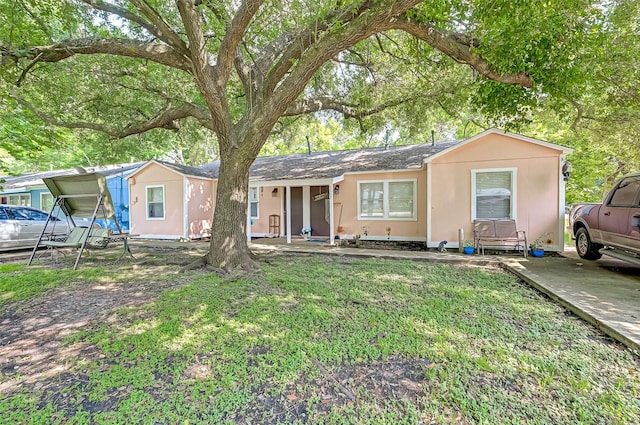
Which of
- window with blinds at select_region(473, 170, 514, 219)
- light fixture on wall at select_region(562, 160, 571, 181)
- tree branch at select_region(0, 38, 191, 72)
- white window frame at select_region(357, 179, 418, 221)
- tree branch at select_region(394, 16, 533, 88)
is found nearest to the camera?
tree branch at select_region(394, 16, 533, 88)

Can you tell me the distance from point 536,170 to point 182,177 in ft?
39.4

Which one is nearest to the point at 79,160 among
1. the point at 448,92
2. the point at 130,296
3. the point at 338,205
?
the point at 338,205

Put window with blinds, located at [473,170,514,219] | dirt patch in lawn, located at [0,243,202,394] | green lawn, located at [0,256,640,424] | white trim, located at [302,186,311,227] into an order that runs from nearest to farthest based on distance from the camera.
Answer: green lawn, located at [0,256,640,424] → dirt patch in lawn, located at [0,243,202,394] → window with blinds, located at [473,170,514,219] → white trim, located at [302,186,311,227]

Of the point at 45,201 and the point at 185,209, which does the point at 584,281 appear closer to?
the point at 185,209

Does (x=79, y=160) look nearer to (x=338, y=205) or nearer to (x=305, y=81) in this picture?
(x=338, y=205)

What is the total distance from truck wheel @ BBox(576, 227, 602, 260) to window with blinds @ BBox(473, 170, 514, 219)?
1529 millimetres

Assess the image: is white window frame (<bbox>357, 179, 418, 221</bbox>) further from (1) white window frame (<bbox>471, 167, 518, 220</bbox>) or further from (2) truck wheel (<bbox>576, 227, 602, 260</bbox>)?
(2) truck wheel (<bbox>576, 227, 602, 260</bbox>)

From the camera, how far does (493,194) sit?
8461 millimetres

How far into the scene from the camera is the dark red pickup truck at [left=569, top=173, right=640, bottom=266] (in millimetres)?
5395

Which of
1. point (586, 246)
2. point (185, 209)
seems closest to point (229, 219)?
point (185, 209)

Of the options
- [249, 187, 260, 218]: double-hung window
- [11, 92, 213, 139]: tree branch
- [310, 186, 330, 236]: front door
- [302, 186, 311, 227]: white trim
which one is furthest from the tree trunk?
[249, 187, 260, 218]: double-hung window

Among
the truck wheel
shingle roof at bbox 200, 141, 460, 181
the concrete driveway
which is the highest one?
shingle roof at bbox 200, 141, 460, 181

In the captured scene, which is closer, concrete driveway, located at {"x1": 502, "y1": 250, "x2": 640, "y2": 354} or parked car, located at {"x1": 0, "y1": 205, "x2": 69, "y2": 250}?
concrete driveway, located at {"x1": 502, "y1": 250, "x2": 640, "y2": 354}

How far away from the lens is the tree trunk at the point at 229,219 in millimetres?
6230
